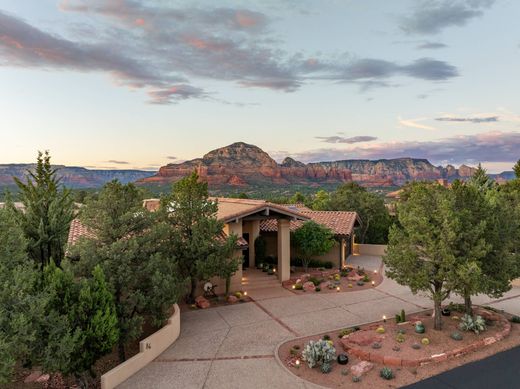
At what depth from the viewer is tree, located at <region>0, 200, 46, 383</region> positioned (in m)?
8.88

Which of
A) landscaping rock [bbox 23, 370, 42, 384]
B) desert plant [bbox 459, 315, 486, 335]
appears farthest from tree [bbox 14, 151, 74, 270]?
desert plant [bbox 459, 315, 486, 335]

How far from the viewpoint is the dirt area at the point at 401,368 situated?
1068 centimetres

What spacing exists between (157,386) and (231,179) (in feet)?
357

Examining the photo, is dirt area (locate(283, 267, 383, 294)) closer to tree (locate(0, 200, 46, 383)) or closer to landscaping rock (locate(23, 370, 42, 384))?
landscaping rock (locate(23, 370, 42, 384))

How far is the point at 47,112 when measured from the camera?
3002cm

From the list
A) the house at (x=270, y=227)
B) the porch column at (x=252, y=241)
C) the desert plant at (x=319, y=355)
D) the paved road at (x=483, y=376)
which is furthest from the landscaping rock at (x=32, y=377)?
the porch column at (x=252, y=241)

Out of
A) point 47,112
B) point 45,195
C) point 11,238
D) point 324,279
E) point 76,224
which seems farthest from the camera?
point 47,112

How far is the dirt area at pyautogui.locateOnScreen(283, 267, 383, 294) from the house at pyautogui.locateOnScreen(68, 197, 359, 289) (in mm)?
1313

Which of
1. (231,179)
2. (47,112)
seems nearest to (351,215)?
(47,112)

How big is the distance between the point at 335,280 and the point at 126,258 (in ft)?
50.7

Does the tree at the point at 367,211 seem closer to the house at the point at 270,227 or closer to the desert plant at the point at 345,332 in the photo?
the house at the point at 270,227

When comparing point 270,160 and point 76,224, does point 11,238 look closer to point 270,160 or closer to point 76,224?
point 76,224

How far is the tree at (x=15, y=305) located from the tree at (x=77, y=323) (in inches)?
22.4

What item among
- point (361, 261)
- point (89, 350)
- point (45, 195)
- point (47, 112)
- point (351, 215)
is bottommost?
point (361, 261)
